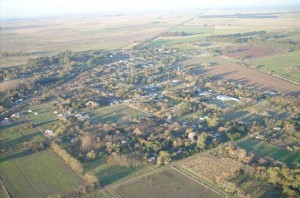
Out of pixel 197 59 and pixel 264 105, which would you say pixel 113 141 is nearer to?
pixel 264 105

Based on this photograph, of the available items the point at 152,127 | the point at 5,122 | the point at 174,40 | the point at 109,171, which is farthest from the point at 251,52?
the point at 109,171

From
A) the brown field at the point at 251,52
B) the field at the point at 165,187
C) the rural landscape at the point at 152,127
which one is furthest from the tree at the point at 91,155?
the brown field at the point at 251,52

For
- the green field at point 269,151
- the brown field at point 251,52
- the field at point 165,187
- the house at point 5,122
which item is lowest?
the green field at point 269,151

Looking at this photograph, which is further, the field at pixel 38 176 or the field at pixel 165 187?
the field at pixel 38 176

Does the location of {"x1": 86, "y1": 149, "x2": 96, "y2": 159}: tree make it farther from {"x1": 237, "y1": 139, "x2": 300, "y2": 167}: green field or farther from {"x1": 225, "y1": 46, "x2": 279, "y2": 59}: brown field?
{"x1": 225, "y1": 46, "x2": 279, "y2": 59}: brown field

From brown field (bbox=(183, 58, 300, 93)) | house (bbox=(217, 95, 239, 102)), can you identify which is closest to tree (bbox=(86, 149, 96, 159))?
house (bbox=(217, 95, 239, 102))

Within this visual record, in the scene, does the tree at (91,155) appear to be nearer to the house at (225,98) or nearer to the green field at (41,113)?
the green field at (41,113)

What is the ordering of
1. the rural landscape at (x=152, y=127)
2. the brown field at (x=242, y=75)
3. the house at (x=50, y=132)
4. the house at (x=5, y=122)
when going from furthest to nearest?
the brown field at (x=242, y=75) → the house at (x=5, y=122) → the house at (x=50, y=132) → the rural landscape at (x=152, y=127)
